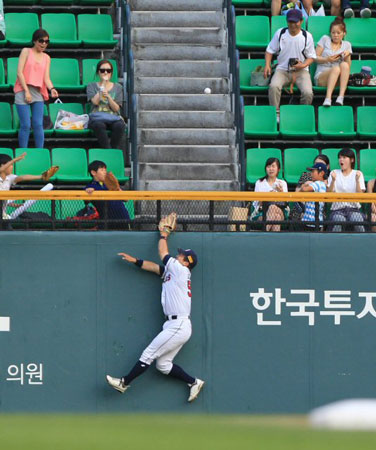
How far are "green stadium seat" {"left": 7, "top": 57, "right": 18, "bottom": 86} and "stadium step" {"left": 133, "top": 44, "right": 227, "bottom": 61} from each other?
194 cm

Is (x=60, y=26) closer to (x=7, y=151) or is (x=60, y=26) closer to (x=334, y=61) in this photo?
(x=7, y=151)

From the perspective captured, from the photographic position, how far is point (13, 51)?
16938 mm

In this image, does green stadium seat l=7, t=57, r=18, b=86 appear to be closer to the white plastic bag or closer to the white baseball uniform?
the white plastic bag

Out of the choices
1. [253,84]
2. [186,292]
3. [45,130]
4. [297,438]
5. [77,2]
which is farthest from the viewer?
[77,2]

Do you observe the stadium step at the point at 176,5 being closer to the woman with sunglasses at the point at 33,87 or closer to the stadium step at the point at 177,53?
the stadium step at the point at 177,53

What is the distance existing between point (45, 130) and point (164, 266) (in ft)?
13.2

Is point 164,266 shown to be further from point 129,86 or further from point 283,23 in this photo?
point 283,23

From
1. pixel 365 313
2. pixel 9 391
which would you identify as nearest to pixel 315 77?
pixel 365 313

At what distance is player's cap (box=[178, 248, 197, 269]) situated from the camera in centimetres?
1213

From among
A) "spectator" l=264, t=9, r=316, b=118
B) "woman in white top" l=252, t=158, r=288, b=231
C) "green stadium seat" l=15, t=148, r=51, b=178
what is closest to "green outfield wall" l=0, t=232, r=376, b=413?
"woman in white top" l=252, t=158, r=288, b=231

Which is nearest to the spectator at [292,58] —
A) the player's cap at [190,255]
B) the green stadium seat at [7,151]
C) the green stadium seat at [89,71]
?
the green stadium seat at [89,71]

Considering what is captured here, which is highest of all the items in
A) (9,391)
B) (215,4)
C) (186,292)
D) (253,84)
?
(215,4)

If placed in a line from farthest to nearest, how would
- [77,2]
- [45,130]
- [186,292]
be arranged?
[77,2] → [45,130] → [186,292]

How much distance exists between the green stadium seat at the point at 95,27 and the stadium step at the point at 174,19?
48cm
